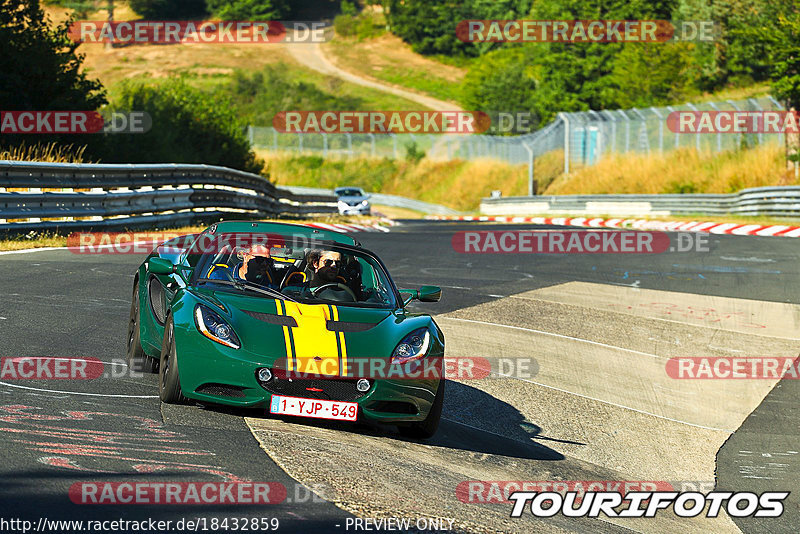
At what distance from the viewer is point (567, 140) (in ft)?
172

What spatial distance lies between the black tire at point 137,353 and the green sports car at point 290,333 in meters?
0.01

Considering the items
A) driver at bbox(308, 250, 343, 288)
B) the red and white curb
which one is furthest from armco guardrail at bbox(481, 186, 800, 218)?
driver at bbox(308, 250, 343, 288)

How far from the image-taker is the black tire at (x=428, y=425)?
7176 mm

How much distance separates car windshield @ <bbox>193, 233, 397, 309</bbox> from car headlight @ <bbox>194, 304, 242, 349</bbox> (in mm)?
593

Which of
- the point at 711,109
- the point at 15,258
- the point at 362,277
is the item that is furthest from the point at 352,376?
the point at 711,109

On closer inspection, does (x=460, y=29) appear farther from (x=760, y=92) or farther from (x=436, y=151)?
(x=760, y=92)

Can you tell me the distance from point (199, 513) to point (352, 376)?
2.14m

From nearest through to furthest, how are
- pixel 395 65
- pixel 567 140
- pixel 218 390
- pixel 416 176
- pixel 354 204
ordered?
pixel 218 390
pixel 354 204
pixel 567 140
pixel 416 176
pixel 395 65

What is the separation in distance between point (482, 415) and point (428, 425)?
192 cm

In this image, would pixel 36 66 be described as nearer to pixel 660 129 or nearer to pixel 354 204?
pixel 354 204

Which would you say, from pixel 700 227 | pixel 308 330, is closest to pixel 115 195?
pixel 308 330

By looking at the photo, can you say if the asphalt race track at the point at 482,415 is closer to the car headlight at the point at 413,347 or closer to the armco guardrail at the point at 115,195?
the car headlight at the point at 413,347

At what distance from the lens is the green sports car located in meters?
6.59

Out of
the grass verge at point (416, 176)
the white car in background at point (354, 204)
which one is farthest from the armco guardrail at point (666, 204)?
the grass verge at point (416, 176)
